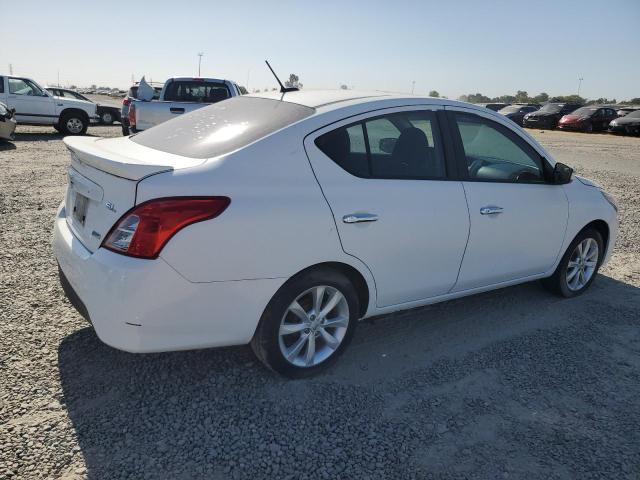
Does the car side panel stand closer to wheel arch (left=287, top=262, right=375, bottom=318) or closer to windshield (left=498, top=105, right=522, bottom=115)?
wheel arch (left=287, top=262, right=375, bottom=318)

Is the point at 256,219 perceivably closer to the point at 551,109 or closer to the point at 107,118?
the point at 107,118

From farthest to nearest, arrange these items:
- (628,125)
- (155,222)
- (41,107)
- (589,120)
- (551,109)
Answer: (551,109), (589,120), (628,125), (41,107), (155,222)

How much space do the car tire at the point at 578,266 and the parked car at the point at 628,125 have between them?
26.2 m

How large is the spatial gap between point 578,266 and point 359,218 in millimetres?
2669

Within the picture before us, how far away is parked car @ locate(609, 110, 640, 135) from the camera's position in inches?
1047

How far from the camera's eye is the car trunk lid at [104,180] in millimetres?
2578

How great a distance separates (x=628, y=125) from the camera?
26891 mm

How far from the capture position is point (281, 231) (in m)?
2.74

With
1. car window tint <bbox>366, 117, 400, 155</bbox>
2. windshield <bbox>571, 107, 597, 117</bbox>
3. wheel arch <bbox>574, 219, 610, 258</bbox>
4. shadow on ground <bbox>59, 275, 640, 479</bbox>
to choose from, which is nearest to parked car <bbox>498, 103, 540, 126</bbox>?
windshield <bbox>571, 107, 597, 117</bbox>

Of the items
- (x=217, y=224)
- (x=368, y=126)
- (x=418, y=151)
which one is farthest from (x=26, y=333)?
(x=418, y=151)

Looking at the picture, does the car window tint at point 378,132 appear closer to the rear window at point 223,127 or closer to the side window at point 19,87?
the rear window at point 223,127

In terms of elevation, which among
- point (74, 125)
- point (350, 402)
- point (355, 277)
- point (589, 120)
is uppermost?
point (589, 120)

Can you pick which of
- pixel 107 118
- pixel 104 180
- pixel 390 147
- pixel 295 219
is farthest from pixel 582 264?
pixel 107 118

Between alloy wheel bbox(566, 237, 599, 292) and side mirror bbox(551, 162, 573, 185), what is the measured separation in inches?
29.2
